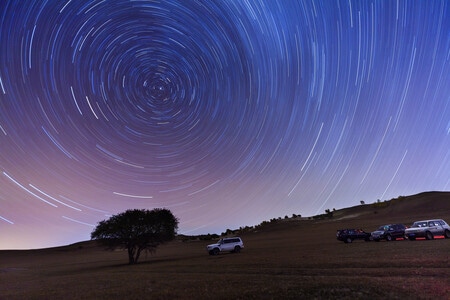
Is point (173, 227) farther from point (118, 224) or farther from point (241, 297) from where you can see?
point (241, 297)

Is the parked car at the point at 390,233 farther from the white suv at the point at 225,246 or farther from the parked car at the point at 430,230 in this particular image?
the white suv at the point at 225,246

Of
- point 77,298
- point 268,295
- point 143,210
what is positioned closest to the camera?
point 268,295

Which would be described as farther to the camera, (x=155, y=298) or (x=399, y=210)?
(x=399, y=210)

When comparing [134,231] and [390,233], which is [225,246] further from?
[390,233]

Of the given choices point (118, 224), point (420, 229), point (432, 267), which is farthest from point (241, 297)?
point (118, 224)

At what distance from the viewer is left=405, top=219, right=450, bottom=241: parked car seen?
41.7 metres

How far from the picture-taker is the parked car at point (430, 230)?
41.7m

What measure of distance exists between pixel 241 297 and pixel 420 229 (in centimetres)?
3585

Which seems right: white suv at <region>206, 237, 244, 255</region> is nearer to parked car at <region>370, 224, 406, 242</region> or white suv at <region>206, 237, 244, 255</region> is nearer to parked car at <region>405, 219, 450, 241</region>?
parked car at <region>370, 224, 406, 242</region>

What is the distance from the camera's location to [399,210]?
112875mm

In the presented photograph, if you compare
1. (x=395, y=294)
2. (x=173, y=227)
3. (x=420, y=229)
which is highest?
(x=173, y=227)

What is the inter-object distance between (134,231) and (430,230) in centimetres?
4324

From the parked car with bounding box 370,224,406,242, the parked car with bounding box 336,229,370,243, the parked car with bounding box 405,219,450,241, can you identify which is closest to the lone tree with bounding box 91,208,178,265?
the parked car with bounding box 336,229,370,243

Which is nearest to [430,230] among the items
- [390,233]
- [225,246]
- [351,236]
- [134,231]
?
[390,233]
